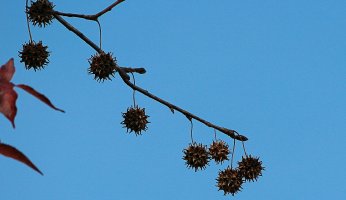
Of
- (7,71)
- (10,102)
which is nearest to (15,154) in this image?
(10,102)

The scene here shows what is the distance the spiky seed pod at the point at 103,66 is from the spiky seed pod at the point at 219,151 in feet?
3.71

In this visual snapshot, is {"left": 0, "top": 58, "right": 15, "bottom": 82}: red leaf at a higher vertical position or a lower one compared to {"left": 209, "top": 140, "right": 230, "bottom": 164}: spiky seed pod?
lower

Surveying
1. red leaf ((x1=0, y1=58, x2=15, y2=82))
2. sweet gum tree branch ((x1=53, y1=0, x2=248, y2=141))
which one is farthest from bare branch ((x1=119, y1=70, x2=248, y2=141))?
red leaf ((x1=0, y1=58, x2=15, y2=82))

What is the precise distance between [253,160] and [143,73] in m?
1.24

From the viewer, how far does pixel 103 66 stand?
175 inches

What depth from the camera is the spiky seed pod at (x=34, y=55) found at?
472 centimetres

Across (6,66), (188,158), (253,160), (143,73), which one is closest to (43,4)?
(143,73)

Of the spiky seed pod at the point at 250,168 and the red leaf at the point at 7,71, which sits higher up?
the spiky seed pod at the point at 250,168

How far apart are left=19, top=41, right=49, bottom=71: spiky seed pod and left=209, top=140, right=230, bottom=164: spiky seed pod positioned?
152 cm

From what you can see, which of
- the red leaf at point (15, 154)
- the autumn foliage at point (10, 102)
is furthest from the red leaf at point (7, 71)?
the red leaf at point (15, 154)

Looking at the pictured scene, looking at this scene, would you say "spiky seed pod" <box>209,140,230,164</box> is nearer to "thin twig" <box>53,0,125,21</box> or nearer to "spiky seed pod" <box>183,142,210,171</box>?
"spiky seed pod" <box>183,142,210,171</box>

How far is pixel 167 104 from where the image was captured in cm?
408

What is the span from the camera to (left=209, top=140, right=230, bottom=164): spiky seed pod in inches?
197

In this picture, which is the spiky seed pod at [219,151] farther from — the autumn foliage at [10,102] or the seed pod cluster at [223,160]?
the autumn foliage at [10,102]
